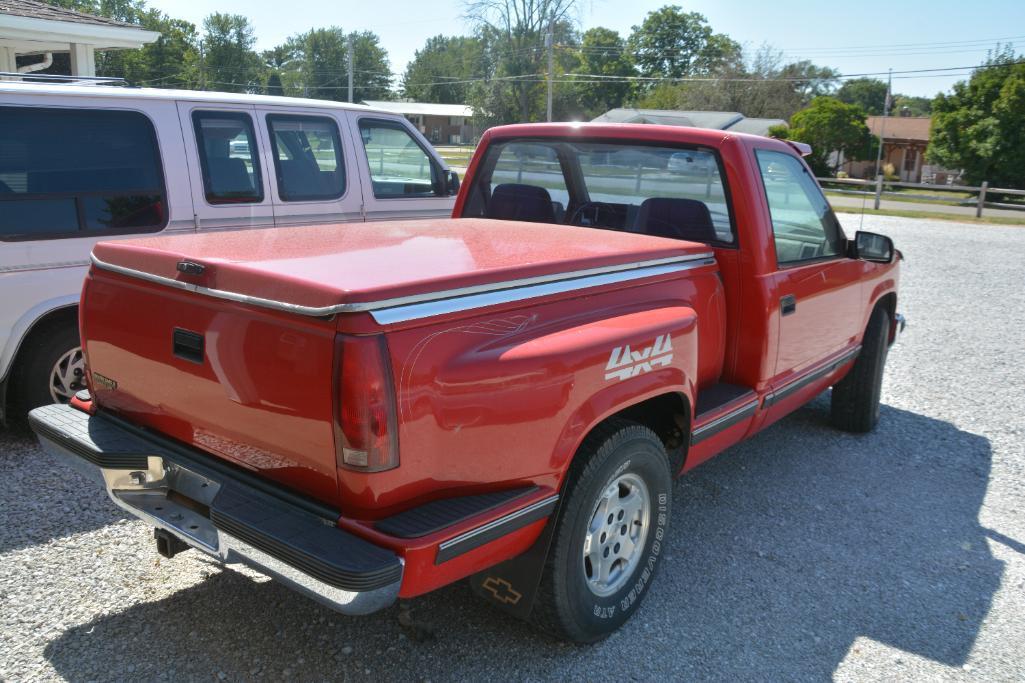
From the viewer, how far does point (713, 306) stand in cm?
382

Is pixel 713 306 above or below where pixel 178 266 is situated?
below

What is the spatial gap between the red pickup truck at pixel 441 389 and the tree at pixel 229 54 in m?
90.6

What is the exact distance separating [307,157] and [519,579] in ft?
14.4

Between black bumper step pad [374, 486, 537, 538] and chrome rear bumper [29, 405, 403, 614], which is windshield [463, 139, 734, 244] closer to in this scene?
black bumper step pad [374, 486, 537, 538]

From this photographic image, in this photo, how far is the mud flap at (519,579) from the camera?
2.91 metres

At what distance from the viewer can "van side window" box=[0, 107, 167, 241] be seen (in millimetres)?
4746

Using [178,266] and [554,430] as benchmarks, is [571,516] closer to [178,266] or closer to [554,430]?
[554,430]

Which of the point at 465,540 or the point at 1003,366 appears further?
the point at 1003,366

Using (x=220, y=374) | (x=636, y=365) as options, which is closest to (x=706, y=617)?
(x=636, y=365)

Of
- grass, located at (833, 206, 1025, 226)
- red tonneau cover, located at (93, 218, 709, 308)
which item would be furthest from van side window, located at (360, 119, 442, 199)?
grass, located at (833, 206, 1025, 226)

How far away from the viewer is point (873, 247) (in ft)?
15.8

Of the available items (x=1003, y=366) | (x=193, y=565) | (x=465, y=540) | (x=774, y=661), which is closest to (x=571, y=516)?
(x=465, y=540)

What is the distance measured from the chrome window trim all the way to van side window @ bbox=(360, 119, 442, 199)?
3.83 meters

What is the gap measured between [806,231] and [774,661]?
94.2 inches
